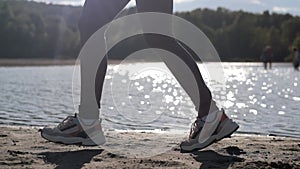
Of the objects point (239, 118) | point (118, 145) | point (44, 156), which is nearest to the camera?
point (44, 156)

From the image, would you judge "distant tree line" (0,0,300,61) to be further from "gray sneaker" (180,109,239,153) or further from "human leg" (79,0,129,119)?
"gray sneaker" (180,109,239,153)

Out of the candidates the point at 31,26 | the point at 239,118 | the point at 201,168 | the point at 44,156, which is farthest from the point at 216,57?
the point at 31,26

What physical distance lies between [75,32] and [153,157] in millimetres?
69158

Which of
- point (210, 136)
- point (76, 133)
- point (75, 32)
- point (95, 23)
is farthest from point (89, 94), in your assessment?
point (75, 32)

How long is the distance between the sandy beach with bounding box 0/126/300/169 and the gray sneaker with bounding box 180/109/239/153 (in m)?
0.04

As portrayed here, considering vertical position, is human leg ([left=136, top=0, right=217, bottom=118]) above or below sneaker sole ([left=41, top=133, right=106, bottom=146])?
above

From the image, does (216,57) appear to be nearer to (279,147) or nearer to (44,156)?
(279,147)

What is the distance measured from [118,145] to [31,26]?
61.1m

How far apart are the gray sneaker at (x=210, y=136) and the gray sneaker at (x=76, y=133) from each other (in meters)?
0.53

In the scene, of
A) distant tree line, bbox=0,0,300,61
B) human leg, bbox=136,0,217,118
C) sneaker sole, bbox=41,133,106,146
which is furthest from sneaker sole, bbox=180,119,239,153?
distant tree line, bbox=0,0,300,61

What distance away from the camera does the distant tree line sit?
6019 cm

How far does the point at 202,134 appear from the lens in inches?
123

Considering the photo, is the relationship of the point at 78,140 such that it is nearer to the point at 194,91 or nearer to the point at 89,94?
the point at 89,94

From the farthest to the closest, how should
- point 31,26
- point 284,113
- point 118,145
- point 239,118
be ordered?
point 31,26 < point 284,113 < point 239,118 < point 118,145
